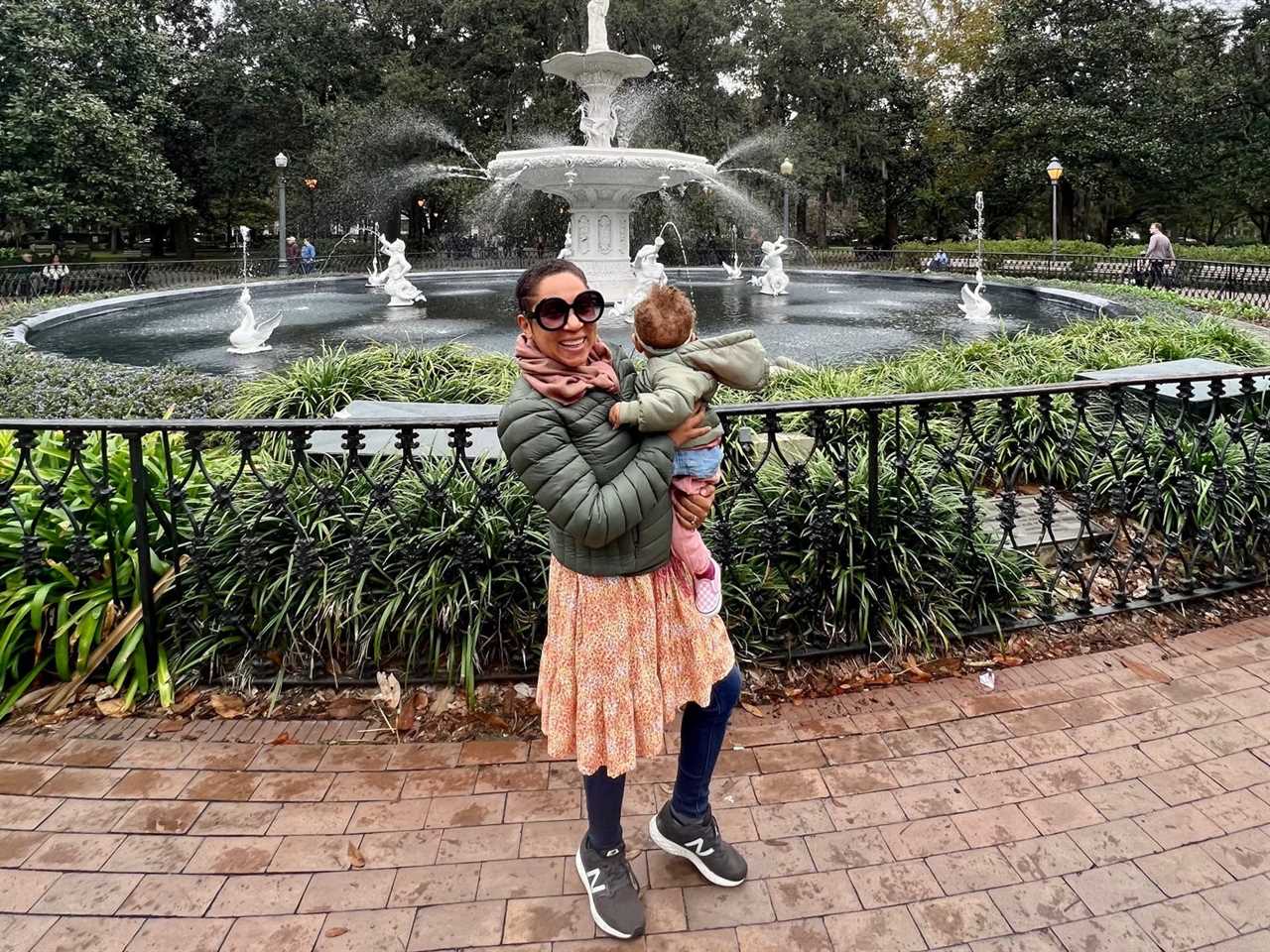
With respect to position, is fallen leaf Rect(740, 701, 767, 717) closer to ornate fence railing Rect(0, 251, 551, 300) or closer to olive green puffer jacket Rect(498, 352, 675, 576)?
olive green puffer jacket Rect(498, 352, 675, 576)

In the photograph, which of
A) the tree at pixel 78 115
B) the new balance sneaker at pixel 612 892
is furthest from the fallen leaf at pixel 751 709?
the tree at pixel 78 115

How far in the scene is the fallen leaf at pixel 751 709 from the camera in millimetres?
3750

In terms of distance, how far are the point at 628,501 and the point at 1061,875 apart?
6.24 ft

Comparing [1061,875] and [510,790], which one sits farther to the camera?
[510,790]

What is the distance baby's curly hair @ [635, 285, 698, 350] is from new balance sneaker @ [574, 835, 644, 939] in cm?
151

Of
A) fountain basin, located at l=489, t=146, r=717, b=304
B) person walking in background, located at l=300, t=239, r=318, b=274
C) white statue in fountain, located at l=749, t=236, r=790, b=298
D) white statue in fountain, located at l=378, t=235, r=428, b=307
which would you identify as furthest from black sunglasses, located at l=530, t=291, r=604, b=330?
person walking in background, located at l=300, t=239, r=318, b=274

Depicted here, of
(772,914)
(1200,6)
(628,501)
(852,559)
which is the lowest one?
(772,914)

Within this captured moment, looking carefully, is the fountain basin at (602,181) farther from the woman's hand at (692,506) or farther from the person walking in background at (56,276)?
the person walking in background at (56,276)

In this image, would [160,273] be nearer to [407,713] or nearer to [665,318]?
[407,713]

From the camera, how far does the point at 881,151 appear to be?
135 feet

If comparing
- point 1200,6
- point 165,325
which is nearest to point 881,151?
point 1200,6

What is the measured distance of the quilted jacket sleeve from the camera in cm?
216

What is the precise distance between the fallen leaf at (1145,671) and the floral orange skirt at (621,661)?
2619 mm

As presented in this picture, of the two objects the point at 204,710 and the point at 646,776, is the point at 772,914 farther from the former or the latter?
the point at 204,710
